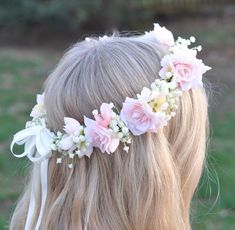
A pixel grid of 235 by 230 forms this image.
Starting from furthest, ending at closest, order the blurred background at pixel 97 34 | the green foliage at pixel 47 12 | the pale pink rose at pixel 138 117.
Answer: the green foliage at pixel 47 12, the blurred background at pixel 97 34, the pale pink rose at pixel 138 117

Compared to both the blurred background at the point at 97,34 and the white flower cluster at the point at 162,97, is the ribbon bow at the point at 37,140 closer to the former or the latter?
the white flower cluster at the point at 162,97

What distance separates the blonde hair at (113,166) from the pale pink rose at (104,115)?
34 millimetres

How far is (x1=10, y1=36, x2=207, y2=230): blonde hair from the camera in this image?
78.1 inches

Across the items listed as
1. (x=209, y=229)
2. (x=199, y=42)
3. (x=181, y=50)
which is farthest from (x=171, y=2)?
(x=181, y=50)

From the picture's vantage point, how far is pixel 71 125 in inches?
77.9

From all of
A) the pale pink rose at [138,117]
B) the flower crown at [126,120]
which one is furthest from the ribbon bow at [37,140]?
the pale pink rose at [138,117]

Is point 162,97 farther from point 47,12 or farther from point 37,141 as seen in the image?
point 47,12

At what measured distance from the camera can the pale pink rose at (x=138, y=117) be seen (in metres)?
1.95

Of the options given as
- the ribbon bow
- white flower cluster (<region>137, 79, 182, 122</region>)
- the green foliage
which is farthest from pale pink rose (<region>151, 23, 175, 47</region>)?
the green foliage

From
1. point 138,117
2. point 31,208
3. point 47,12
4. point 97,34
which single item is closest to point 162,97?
point 138,117

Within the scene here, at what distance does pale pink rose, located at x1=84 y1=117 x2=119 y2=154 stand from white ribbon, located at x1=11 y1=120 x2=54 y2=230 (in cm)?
12

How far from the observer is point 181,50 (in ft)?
6.86

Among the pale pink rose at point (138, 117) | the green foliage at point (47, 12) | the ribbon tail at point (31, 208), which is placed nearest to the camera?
the pale pink rose at point (138, 117)

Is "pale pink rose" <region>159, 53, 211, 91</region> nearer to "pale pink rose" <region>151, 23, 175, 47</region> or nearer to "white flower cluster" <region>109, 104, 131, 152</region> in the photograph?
"pale pink rose" <region>151, 23, 175, 47</region>
